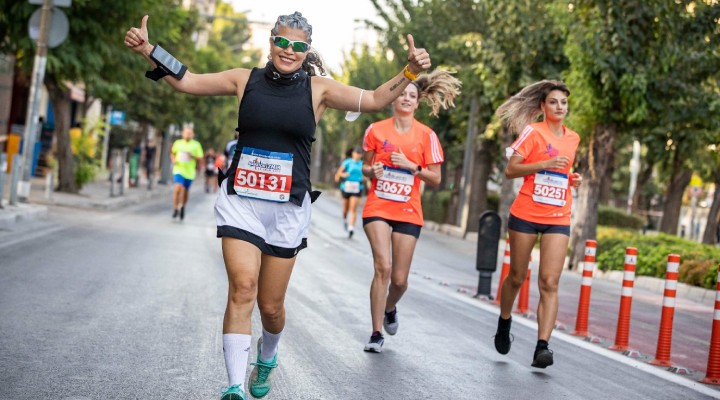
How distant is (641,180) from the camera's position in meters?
47.1

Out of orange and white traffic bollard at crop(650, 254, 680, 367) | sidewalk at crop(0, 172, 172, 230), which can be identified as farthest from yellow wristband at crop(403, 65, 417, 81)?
sidewalk at crop(0, 172, 172, 230)

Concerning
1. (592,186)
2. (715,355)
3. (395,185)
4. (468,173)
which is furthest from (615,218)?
(395,185)

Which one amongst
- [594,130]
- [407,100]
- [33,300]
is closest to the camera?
[407,100]

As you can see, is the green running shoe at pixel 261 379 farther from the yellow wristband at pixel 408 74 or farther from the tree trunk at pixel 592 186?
the tree trunk at pixel 592 186

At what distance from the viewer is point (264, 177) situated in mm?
5668

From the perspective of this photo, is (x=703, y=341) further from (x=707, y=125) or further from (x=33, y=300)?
(x=707, y=125)

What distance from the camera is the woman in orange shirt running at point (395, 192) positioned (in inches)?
342

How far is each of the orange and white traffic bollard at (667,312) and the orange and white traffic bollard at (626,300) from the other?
65 cm

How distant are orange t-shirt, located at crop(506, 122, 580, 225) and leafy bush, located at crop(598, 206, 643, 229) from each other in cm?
3292

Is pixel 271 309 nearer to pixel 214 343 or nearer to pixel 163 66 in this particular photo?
pixel 163 66

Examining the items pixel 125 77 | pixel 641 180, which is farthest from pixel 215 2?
pixel 125 77

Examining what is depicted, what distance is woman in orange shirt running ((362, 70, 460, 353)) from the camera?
342 inches

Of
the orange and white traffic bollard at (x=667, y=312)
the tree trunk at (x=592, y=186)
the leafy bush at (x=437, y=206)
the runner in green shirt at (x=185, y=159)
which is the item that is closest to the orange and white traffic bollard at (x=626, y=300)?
the orange and white traffic bollard at (x=667, y=312)

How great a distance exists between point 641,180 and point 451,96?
39364mm
